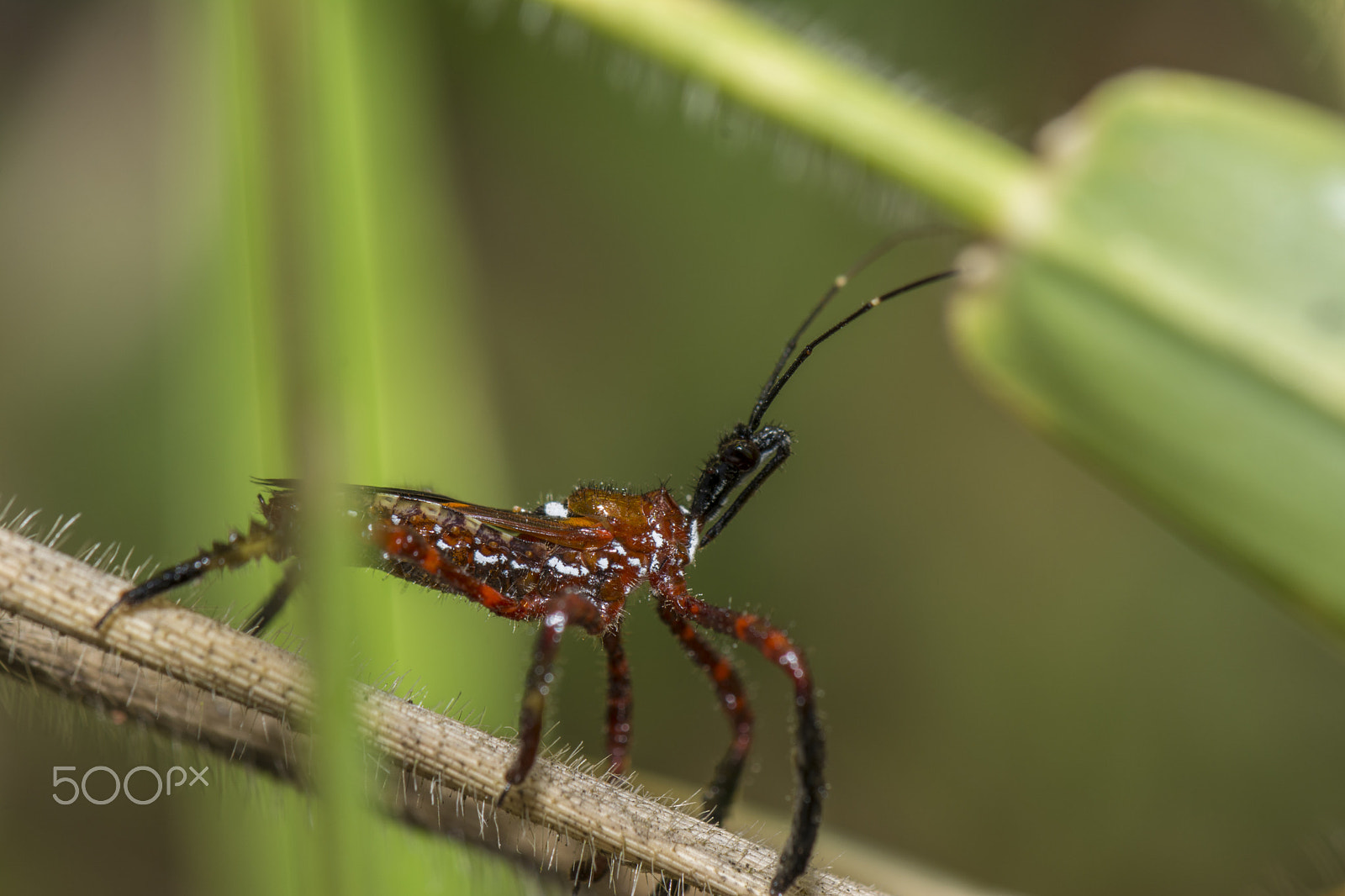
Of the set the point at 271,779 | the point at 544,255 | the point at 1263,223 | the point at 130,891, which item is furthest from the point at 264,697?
the point at 544,255

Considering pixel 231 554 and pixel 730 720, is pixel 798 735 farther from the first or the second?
pixel 231 554

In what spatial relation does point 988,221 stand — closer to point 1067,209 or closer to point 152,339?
point 1067,209

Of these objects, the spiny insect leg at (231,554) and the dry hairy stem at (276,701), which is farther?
the spiny insect leg at (231,554)

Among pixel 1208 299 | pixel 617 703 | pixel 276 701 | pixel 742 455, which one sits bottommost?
pixel 276 701

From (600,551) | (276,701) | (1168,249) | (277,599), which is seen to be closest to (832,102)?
(1168,249)

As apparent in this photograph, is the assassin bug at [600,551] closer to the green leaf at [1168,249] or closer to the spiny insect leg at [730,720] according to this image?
the spiny insect leg at [730,720]

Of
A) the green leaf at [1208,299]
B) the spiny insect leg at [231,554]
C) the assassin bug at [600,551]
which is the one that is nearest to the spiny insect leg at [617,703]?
the assassin bug at [600,551]
